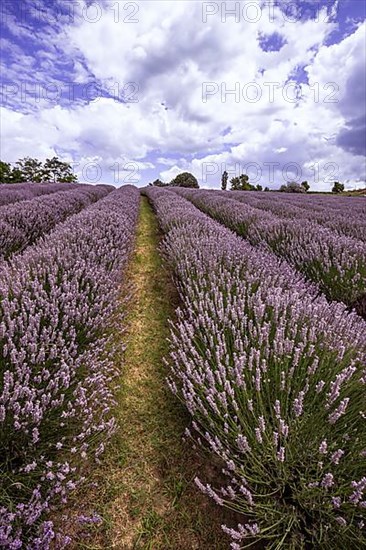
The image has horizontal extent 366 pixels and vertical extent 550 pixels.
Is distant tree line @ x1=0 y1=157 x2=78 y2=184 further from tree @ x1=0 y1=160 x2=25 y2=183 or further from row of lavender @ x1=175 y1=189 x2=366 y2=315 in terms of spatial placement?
row of lavender @ x1=175 y1=189 x2=366 y2=315

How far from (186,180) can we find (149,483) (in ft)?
109

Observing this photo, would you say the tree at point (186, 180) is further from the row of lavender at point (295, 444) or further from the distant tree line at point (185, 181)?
the row of lavender at point (295, 444)

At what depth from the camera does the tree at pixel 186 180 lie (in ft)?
106

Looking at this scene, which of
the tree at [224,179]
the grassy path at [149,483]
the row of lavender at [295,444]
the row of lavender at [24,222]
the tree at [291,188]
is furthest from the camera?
the tree at [224,179]

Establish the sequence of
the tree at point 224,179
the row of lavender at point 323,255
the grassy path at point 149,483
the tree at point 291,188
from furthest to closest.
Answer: the tree at point 224,179
the tree at point 291,188
the row of lavender at point 323,255
the grassy path at point 149,483

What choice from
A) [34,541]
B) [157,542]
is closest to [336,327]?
[157,542]

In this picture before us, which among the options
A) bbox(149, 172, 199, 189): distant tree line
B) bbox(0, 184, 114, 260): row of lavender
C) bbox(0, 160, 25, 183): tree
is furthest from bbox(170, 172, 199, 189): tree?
bbox(0, 184, 114, 260): row of lavender

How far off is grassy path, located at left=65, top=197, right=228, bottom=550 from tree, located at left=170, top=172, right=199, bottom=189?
31.4 metres

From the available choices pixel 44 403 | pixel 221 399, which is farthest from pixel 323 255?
→ pixel 44 403

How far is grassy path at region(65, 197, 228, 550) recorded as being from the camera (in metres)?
1.43

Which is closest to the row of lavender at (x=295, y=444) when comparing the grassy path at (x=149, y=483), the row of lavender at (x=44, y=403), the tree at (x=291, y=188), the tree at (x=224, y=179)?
the grassy path at (x=149, y=483)

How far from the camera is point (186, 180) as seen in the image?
33.0 m

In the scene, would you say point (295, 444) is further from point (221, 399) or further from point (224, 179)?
point (224, 179)

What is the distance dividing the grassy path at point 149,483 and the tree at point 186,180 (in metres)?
31.4
